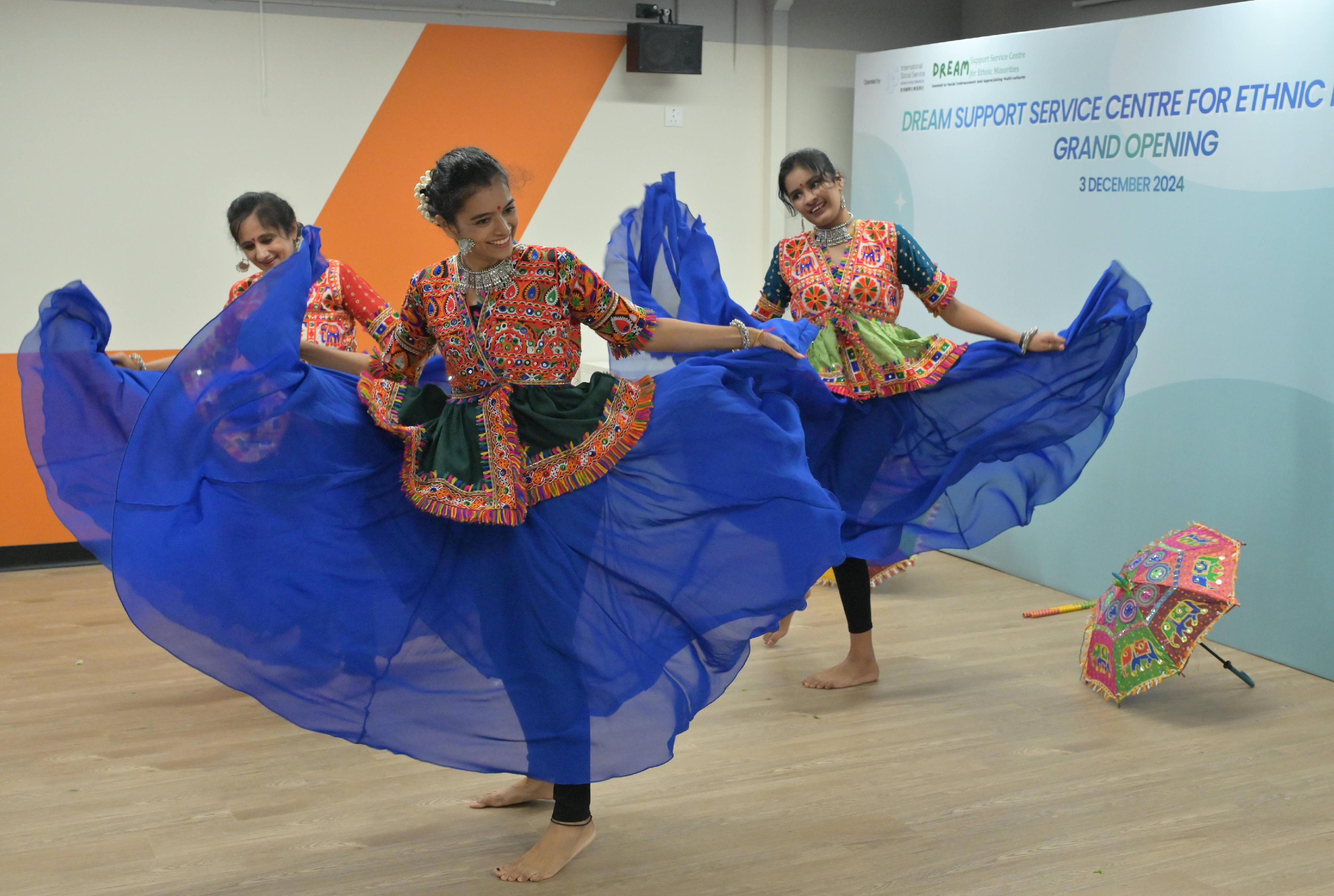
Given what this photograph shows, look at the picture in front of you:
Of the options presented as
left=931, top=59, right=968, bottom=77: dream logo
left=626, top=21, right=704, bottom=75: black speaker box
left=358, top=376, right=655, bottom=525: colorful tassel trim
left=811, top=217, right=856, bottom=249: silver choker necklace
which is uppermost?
left=626, top=21, right=704, bottom=75: black speaker box

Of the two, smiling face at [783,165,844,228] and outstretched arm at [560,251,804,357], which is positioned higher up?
smiling face at [783,165,844,228]

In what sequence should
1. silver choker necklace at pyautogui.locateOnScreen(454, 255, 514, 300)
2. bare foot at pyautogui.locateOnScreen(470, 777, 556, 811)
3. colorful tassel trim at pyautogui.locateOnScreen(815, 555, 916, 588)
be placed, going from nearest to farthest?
silver choker necklace at pyautogui.locateOnScreen(454, 255, 514, 300), bare foot at pyautogui.locateOnScreen(470, 777, 556, 811), colorful tassel trim at pyautogui.locateOnScreen(815, 555, 916, 588)

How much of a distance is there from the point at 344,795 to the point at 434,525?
100cm

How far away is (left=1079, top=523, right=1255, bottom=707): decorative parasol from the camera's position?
3.64 meters

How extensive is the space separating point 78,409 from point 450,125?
3.19 meters

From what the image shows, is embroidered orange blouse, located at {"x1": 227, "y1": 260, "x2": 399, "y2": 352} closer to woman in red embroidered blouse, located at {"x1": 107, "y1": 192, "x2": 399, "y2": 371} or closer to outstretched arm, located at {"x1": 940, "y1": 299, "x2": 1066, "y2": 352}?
woman in red embroidered blouse, located at {"x1": 107, "y1": 192, "x2": 399, "y2": 371}

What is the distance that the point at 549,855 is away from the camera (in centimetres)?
279

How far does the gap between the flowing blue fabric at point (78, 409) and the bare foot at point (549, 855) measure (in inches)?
54.2

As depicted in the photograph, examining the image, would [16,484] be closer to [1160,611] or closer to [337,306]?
[337,306]

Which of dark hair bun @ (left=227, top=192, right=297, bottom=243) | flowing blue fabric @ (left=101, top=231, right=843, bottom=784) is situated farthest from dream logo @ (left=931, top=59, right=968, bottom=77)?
flowing blue fabric @ (left=101, top=231, right=843, bottom=784)

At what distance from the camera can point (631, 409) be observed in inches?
106

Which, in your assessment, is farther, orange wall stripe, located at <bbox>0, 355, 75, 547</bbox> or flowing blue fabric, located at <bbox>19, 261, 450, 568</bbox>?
orange wall stripe, located at <bbox>0, 355, 75, 547</bbox>

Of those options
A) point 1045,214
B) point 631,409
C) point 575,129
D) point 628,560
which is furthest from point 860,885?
point 575,129

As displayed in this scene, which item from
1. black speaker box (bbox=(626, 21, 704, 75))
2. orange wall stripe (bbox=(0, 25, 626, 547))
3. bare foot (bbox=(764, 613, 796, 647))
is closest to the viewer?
bare foot (bbox=(764, 613, 796, 647))
